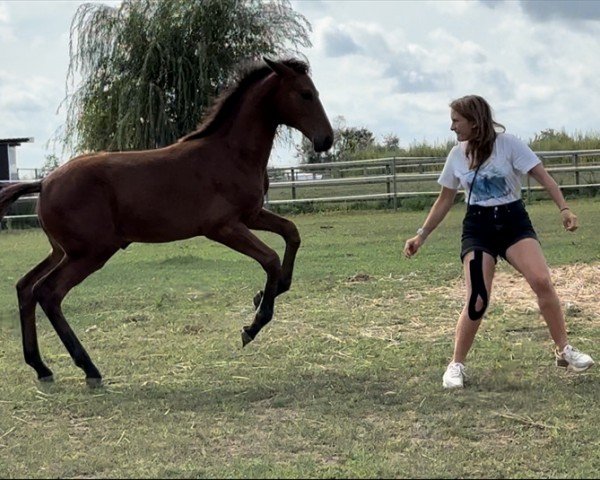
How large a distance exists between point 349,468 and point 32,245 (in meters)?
14.8

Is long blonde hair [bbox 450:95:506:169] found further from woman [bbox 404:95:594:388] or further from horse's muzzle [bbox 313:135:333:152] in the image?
horse's muzzle [bbox 313:135:333:152]

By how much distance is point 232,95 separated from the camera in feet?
19.4

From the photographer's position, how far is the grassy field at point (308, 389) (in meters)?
3.71

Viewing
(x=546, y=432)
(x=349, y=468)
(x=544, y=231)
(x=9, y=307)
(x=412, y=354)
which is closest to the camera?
(x=349, y=468)

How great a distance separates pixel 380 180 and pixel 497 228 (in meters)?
18.1

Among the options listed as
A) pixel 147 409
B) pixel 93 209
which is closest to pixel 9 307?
pixel 93 209

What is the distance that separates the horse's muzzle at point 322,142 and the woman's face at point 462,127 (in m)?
1.07

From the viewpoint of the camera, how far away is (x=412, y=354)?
5816 mm

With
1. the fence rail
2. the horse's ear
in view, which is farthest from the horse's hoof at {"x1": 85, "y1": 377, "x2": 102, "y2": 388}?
the fence rail

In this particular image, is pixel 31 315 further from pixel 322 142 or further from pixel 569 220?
pixel 569 220

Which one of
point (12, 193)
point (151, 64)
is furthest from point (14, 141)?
point (12, 193)

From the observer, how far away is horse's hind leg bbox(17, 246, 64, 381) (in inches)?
220

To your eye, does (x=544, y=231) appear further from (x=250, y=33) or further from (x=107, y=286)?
(x=250, y=33)

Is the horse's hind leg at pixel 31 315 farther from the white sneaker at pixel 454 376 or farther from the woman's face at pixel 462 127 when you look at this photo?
the woman's face at pixel 462 127
